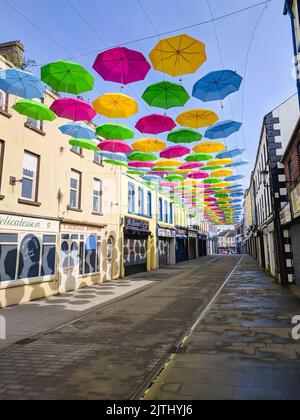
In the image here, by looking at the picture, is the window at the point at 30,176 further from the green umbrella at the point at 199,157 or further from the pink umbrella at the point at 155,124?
the green umbrella at the point at 199,157

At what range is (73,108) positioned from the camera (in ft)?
31.2

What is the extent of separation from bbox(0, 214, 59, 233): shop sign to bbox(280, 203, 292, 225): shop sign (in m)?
10.5

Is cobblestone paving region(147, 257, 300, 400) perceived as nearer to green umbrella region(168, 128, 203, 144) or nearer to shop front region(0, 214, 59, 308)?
green umbrella region(168, 128, 203, 144)

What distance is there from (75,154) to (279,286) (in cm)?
1259

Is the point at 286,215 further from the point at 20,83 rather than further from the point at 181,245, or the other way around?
the point at 181,245

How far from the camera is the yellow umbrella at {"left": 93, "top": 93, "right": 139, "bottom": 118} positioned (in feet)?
28.9

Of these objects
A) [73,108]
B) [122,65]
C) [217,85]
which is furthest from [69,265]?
[217,85]

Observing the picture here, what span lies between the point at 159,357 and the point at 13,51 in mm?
14018

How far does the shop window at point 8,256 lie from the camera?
10.4 metres

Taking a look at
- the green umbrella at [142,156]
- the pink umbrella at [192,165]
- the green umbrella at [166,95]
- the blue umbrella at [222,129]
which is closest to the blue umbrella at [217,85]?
the green umbrella at [166,95]

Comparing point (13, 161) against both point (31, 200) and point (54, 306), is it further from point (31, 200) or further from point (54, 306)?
point (54, 306)

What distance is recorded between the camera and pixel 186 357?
556 centimetres

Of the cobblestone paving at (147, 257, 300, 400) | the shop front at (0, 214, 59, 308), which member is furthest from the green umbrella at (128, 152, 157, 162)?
the cobblestone paving at (147, 257, 300, 400)
